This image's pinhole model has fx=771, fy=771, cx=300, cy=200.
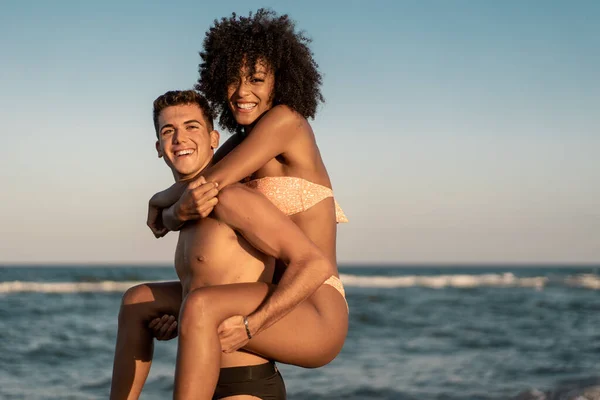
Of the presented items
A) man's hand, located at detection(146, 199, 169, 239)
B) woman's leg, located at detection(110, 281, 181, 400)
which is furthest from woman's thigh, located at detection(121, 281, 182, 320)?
man's hand, located at detection(146, 199, 169, 239)

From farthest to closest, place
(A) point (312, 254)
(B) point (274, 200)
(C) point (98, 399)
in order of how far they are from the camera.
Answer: (C) point (98, 399) < (B) point (274, 200) < (A) point (312, 254)

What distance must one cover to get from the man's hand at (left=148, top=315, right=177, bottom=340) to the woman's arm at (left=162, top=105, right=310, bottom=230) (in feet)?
1.52

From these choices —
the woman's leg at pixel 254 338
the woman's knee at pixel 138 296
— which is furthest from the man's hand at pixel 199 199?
the woman's knee at pixel 138 296

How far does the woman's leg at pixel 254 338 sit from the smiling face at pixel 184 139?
804mm

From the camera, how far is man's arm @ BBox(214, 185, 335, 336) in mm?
3268

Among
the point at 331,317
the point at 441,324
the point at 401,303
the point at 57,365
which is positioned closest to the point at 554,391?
the point at 331,317

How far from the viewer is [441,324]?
663 inches

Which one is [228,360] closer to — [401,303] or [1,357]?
[1,357]

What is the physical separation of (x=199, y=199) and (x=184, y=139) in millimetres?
571

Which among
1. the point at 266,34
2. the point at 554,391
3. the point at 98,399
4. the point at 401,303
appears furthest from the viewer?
the point at 401,303

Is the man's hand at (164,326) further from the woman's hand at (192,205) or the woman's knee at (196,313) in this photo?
the woman's knee at (196,313)

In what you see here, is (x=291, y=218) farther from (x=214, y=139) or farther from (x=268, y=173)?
(x=214, y=139)

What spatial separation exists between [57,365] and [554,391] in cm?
683

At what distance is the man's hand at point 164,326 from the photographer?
380 cm
